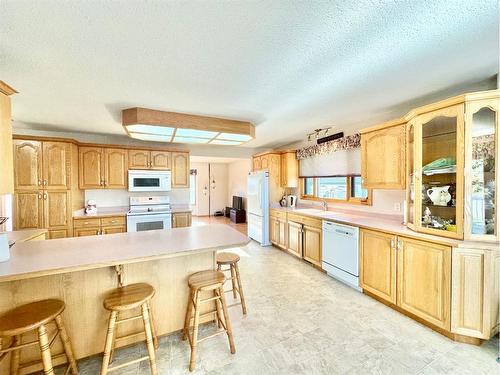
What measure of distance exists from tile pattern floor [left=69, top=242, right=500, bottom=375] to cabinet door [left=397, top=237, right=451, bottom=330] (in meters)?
0.18

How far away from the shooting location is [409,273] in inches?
87.8

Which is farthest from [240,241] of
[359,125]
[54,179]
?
[54,179]

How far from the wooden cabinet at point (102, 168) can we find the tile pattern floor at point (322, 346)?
3.06 meters

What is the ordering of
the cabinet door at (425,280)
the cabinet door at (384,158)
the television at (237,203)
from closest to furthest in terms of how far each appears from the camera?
Result: 1. the cabinet door at (425,280)
2. the cabinet door at (384,158)
3. the television at (237,203)

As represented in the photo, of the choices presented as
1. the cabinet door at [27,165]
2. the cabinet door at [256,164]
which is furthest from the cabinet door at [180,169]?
the cabinet door at [27,165]

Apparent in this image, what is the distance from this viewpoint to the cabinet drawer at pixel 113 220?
12.6 feet

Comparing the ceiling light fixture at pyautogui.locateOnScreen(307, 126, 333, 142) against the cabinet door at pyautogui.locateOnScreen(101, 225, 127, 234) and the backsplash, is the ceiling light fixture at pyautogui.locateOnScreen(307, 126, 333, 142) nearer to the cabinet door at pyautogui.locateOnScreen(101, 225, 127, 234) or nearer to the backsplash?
the backsplash

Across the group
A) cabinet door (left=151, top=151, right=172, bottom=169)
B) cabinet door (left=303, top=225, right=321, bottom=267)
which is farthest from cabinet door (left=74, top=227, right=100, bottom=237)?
cabinet door (left=303, top=225, right=321, bottom=267)

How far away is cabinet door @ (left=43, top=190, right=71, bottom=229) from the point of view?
11.2 ft

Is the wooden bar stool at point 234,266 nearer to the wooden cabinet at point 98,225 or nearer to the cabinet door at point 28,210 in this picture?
the wooden cabinet at point 98,225

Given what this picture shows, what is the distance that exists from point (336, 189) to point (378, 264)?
69.3 inches

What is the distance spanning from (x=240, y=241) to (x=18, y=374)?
1.76 m

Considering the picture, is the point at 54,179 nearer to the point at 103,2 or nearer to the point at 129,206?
the point at 129,206

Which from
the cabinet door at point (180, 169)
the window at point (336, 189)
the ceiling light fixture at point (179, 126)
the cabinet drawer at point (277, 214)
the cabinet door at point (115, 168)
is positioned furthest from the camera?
the cabinet door at point (180, 169)
